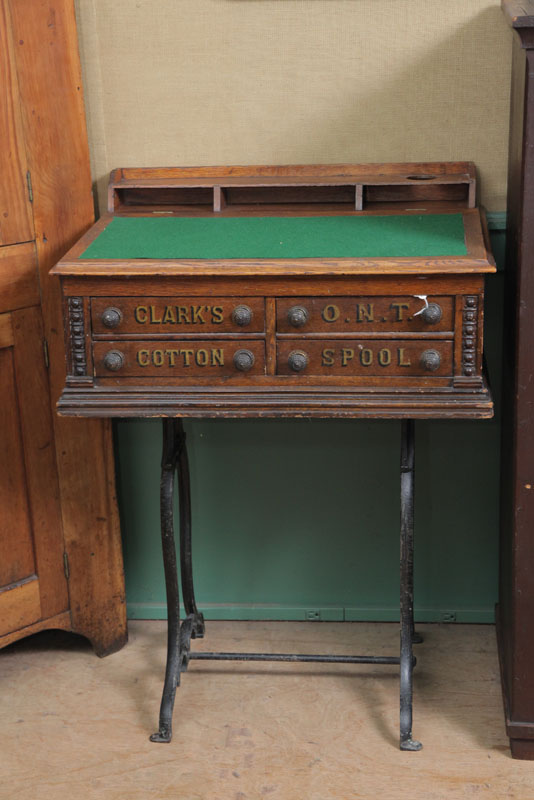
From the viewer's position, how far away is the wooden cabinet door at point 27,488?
10.5 ft

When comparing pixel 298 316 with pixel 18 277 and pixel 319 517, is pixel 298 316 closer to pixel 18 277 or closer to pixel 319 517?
pixel 18 277

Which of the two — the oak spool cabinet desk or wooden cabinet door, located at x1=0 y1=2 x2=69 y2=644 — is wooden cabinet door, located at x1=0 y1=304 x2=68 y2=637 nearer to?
wooden cabinet door, located at x1=0 y1=2 x2=69 y2=644

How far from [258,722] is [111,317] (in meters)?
1.30

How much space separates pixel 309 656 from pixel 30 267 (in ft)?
4.72

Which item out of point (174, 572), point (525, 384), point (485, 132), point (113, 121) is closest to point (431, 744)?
point (174, 572)

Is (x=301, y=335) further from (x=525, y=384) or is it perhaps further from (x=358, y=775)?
(x=358, y=775)

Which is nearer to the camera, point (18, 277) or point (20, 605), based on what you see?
point (18, 277)

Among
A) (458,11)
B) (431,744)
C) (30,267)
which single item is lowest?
(431,744)

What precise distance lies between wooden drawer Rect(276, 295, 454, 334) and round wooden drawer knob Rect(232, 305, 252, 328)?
74mm

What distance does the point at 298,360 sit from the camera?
105 inches

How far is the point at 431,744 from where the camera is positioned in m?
3.03

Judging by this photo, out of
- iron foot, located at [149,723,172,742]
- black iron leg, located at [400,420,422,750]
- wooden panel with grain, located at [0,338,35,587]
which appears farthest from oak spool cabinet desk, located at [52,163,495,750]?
iron foot, located at [149,723,172,742]

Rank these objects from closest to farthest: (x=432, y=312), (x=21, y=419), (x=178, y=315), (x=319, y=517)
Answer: (x=432, y=312)
(x=178, y=315)
(x=21, y=419)
(x=319, y=517)

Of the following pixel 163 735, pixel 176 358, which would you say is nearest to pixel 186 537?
pixel 163 735
